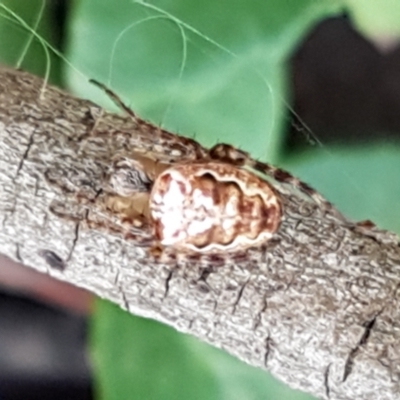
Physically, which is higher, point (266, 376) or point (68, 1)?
point (68, 1)

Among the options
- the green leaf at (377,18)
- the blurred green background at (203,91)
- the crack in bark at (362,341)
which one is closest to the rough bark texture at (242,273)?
→ the crack in bark at (362,341)

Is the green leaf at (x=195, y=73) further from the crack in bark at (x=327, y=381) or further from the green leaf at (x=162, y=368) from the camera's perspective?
the crack in bark at (x=327, y=381)

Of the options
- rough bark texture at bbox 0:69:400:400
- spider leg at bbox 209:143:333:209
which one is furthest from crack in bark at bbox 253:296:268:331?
spider leg at bbox 209:143:333:209

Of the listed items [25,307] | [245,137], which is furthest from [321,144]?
[25,307]

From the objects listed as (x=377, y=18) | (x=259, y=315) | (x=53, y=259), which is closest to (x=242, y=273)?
(x=259, y=315)

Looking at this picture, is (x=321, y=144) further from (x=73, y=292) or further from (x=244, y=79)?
(x=73, y=292)

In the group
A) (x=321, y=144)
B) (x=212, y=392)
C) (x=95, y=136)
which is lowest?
(x=212, y=392)

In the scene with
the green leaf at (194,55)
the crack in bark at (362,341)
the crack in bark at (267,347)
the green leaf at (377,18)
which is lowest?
the crack in bark at (267,347)
